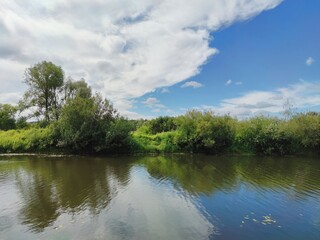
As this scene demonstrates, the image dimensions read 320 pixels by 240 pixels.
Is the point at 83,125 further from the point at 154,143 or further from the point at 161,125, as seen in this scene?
the point at 161,125

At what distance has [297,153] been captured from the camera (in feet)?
133

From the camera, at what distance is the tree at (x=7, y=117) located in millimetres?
52125

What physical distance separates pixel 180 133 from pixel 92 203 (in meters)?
25.2

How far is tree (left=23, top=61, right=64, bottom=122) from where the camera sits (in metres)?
47.4

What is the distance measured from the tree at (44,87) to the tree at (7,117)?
5.74 m

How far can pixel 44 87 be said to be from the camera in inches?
1889

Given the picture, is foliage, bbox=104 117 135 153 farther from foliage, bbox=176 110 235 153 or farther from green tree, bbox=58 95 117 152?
foliage, bbox=176 110 235 153

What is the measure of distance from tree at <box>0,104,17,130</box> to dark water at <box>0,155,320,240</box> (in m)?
29.7

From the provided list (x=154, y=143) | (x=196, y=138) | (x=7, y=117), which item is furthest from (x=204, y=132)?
(x=7, y=117)

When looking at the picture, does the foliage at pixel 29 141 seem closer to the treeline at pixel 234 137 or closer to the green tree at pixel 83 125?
the green tree at pixel 83 125

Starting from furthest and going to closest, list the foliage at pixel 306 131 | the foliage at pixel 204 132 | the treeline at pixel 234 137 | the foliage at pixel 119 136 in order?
the foliage at pixel 306 131 < the treeline at pixel 234 137 < the foliage at pixel 204 132 < the foliage at pixel 119 136

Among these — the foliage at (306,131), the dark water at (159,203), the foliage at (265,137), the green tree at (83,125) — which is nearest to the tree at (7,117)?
the green tree at (83,125)

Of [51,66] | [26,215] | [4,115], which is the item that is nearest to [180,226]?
[26,215]

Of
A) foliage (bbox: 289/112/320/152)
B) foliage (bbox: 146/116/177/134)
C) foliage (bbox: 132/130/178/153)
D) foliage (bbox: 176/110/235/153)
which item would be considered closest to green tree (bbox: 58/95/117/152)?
foliage (bbox: 132/130/178/153)
